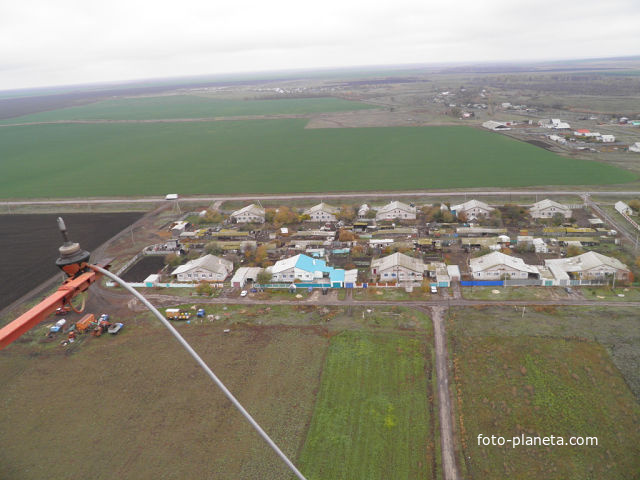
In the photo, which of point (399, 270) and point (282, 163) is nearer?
point (399, 270)

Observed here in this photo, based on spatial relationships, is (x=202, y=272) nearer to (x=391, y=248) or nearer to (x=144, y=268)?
(x=144, y=268)

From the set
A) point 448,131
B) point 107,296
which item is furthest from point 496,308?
point 448,131

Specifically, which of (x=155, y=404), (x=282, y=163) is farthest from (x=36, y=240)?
(x=282, y=163)

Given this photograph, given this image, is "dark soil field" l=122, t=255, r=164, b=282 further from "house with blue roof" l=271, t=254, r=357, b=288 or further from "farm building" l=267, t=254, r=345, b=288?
"house with blue roof" l=271, t=254, r=357, b=288

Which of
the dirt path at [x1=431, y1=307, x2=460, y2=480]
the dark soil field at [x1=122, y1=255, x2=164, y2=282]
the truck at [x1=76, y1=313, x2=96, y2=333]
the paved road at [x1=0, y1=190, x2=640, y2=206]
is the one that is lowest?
the dark soil field at [x1=122, y1=255, x2=164, y2=282]

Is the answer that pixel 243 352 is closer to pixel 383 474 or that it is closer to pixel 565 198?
pixel 383 474

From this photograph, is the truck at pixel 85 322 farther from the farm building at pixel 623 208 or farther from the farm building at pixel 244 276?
the farm building at pixel 623 208

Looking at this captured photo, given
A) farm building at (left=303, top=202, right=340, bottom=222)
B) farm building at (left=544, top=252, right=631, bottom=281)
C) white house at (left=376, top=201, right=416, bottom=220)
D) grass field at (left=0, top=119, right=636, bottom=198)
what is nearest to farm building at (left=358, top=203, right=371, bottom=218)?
→ white house at (left=376, top=201, right=416, bottom=220)
